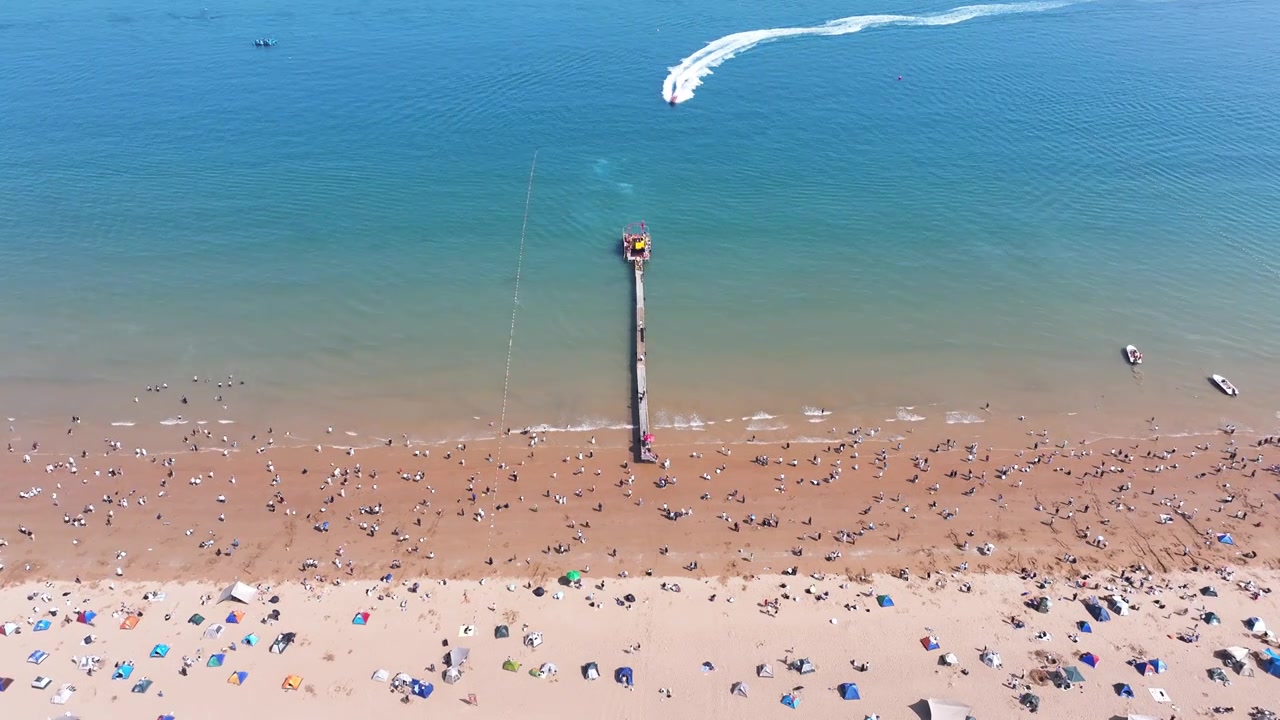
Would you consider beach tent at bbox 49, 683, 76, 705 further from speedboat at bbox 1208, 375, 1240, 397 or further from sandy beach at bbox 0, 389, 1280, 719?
speedboat at bbox 1208, 375, 1240, 397

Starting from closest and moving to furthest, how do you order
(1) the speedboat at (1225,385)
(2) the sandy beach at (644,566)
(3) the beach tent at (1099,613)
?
(2) the sandy beach at (644,566) → (3) the beach tent at (1099,613) → (1) the speedboat at (1225,385)

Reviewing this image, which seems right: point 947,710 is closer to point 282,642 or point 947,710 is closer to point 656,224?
point 282,642

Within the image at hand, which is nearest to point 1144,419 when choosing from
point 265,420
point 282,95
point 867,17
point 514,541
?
point 514,541

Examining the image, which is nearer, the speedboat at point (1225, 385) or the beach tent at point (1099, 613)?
the beach tent at point (1099, 613)

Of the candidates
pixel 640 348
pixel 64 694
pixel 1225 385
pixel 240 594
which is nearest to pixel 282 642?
pixel 240 594

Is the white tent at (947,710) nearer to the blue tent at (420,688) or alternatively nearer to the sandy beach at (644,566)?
the sandy beach at (644,566)

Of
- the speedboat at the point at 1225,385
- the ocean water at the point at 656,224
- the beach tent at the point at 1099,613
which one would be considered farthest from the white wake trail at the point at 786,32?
the beach tent at the point at 1099,613
